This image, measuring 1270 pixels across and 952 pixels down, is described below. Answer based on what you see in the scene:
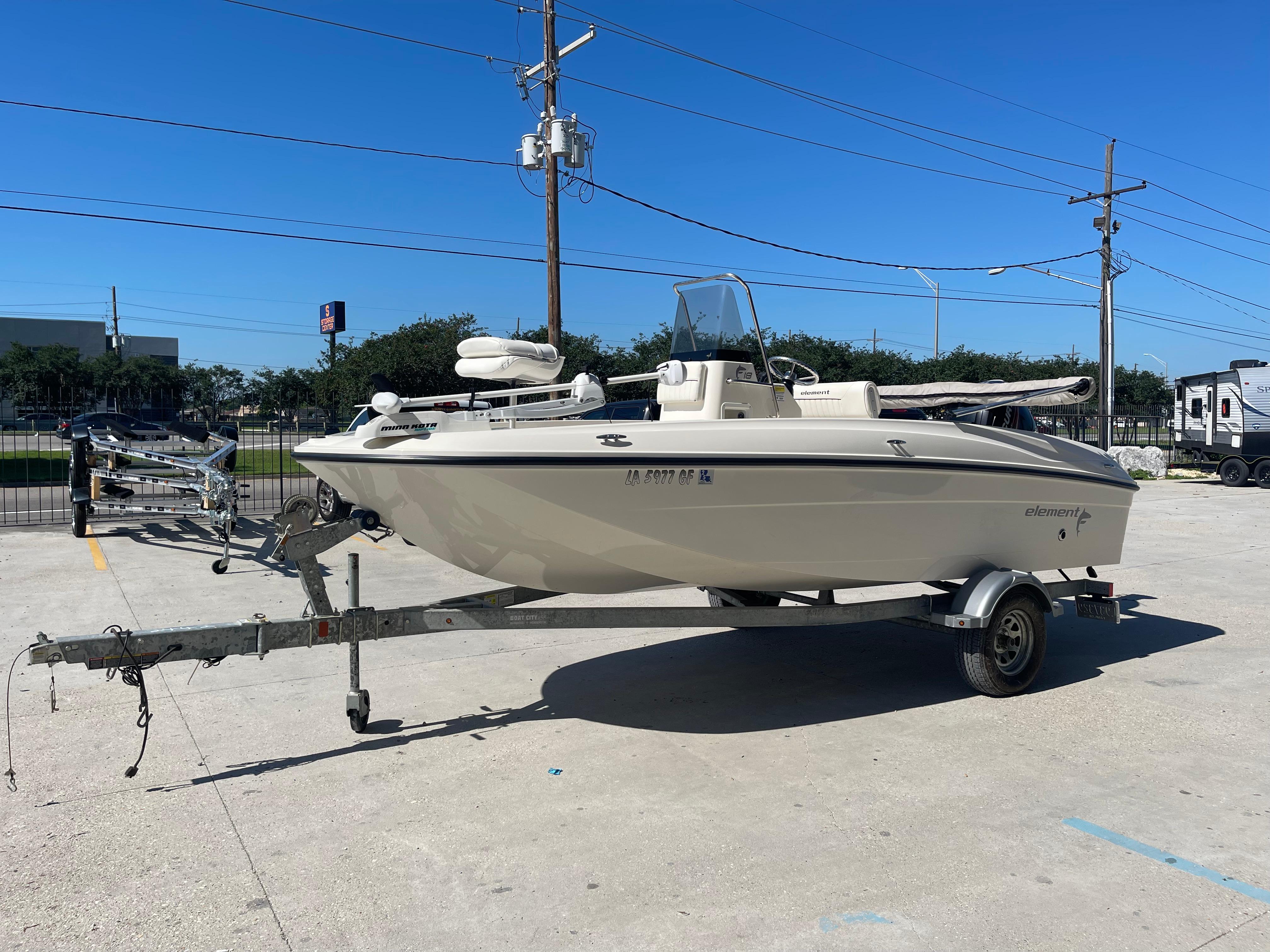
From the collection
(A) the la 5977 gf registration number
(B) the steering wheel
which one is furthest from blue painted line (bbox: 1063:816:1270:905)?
(B) the steering wheel

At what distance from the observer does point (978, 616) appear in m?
4.90

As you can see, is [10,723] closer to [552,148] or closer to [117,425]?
[117,425]

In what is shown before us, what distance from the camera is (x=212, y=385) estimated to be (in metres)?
65.1

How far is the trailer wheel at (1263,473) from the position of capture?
20.6 metres

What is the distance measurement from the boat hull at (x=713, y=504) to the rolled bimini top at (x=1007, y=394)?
19.5 inches

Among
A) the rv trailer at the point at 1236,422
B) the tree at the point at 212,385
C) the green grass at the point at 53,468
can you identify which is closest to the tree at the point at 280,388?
the tree at the point at 212,385

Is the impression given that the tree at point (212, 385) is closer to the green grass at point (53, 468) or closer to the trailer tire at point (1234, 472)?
the green grass at point (53, 468)

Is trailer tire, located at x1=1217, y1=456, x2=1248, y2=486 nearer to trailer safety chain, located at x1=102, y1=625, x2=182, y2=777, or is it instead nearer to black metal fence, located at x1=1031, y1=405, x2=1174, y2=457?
black metal fence, located at x1=1031, y1=405, x2=1174, y2=457

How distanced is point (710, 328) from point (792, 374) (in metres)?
0.67

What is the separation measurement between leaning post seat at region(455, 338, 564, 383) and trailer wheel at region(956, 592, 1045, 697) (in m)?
2.77

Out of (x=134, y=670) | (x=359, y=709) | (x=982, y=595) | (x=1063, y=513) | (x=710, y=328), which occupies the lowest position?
(x=359, y=709)

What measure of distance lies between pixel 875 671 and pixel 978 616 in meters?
1.00

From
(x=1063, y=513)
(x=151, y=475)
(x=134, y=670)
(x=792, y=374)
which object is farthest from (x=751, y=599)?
(x=151, y=475)

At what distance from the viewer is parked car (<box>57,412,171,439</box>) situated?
11.1 metres
